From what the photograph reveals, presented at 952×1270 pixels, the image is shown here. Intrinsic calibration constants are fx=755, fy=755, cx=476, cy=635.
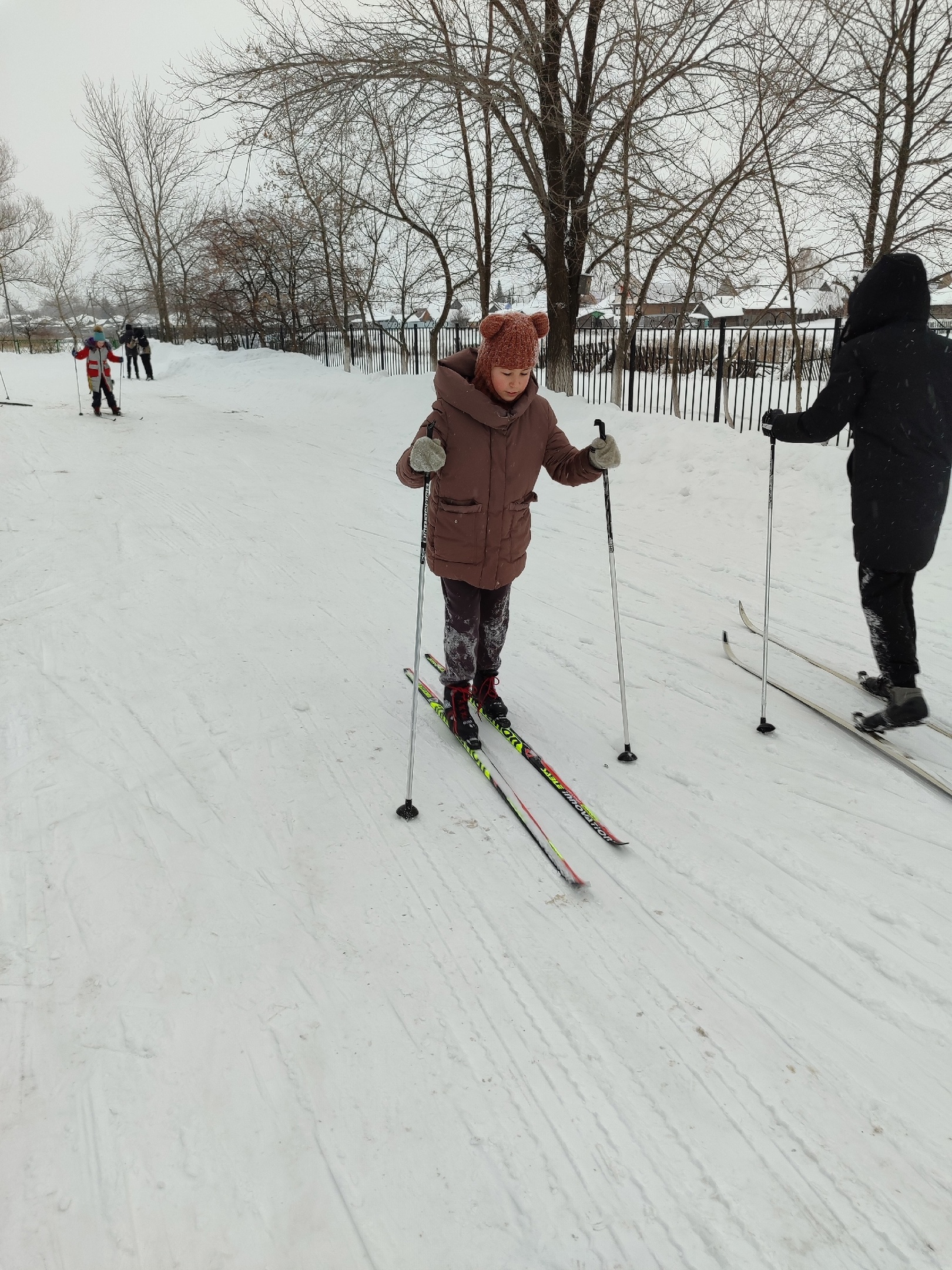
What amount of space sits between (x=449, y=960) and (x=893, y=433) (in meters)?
2.89

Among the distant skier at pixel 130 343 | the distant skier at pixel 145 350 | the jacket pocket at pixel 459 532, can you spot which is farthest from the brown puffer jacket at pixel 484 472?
the distant skier at pixel 145 350

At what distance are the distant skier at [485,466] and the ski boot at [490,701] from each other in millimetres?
168

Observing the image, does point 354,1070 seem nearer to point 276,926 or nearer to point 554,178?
point 276,926

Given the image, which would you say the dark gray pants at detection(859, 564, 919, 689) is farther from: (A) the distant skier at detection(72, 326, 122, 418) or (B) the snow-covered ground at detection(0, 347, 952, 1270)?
(A) the distant skier at detection(72, 326, 122, 418)

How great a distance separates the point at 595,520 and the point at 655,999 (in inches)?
228

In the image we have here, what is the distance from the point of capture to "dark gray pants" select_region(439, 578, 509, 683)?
11.5ft

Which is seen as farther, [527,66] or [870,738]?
[527,66]

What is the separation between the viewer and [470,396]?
3104 mm

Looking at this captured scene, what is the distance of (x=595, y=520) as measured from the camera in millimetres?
7508

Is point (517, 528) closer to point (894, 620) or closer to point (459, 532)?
point (459, 532)

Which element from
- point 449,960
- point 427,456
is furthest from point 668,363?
point 449,960

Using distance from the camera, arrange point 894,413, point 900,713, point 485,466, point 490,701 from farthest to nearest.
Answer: point 490,701, point 900,713, point 894,413, point 485,466

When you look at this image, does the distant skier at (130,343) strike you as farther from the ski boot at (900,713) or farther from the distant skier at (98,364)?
the ski boot at (900,713)

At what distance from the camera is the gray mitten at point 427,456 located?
9.64 feet
